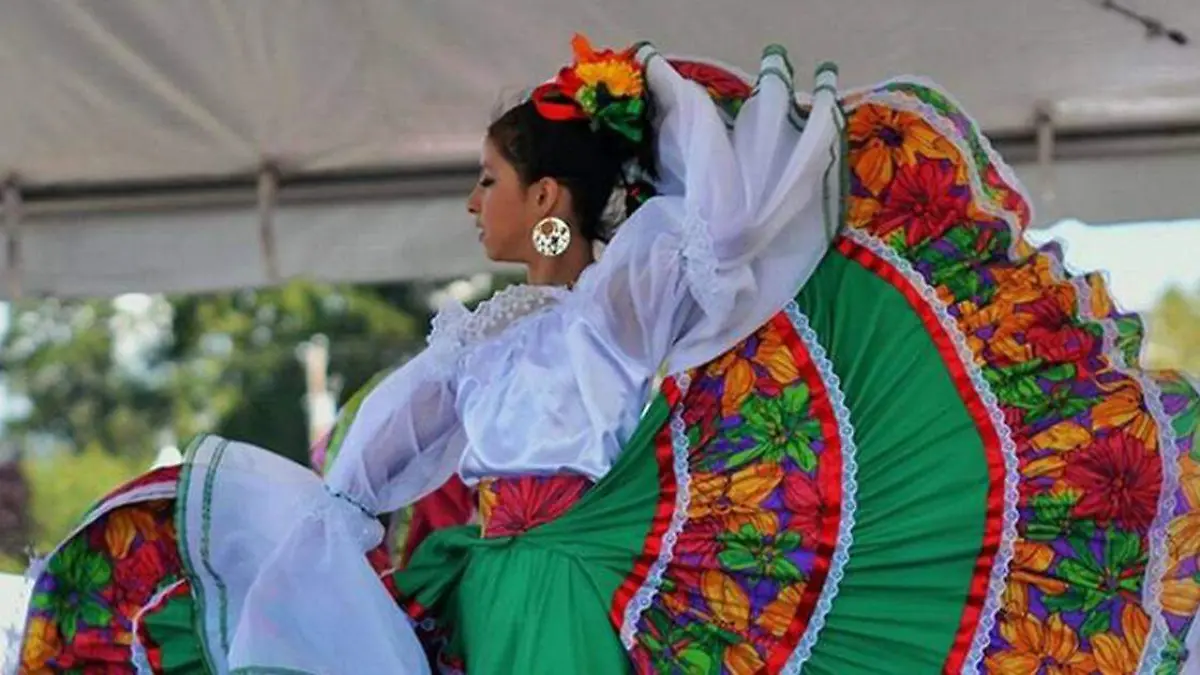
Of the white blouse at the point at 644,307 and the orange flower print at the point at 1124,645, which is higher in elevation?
the white blouse at the point at 644,307

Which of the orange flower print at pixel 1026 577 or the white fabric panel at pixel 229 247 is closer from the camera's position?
the orange flower print at pixel 1026 577

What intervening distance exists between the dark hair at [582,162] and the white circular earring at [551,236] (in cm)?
Result: 3

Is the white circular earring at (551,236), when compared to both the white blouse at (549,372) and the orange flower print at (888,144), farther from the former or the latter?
the orange flower print at (888,144)

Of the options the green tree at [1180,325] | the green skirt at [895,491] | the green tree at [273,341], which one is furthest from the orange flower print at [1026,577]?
the green tree at [273,341]

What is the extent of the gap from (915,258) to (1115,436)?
0.86 feet

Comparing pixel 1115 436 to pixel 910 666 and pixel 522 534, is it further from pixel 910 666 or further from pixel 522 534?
pixel 522 534

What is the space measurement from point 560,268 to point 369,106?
3.58ft

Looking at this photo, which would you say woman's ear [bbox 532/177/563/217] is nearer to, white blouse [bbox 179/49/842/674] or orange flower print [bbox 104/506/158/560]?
white blouse [bbox 179/49/842/674]

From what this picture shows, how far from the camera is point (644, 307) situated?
1998 millimetres

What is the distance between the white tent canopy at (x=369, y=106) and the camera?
285 cm

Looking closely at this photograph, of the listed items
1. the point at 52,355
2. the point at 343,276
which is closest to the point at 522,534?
the point at 343,276

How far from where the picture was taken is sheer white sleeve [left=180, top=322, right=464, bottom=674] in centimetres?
197

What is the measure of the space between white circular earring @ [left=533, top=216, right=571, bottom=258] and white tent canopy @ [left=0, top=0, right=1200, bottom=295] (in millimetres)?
723

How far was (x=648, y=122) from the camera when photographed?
2123 millimetres
